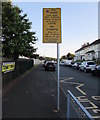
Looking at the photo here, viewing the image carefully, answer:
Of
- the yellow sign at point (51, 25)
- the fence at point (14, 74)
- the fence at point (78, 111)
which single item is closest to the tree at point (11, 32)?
the fence at point (14, 74)

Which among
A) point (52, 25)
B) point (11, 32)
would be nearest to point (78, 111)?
point (52, 25)

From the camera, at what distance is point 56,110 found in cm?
609

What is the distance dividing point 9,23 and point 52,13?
392 inches

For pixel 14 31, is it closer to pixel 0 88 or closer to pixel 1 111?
pixel 0 88

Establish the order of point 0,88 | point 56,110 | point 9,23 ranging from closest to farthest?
point 56,110 < point 0,88 < point 9,23

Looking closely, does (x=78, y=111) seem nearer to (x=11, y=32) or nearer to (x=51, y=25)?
(x=51, y=25)

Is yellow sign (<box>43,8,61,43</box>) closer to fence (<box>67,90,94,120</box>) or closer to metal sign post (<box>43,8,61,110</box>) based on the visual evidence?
metal sign post (<box>43,8,61,110</box>)

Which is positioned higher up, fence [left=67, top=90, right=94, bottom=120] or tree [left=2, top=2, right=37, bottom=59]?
tree [left=2, top=2, right=37, bottom=59]

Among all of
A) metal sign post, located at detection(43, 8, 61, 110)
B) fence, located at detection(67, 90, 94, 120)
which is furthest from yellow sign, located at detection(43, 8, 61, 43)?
fence, located at detection(67, 90, 94, 120)

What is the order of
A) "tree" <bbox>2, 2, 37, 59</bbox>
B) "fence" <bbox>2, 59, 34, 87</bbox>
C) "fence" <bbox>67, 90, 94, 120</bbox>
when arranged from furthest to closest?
"tree" <bbox>2, 2, 37, 59</bbox>
"fence" <bbox>2, 59, 34, 87</bbox>
"fence" <bbox>67, 90, 94, 120</bbox>

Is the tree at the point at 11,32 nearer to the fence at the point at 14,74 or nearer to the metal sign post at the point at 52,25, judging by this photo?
the fence at the point at 14,74

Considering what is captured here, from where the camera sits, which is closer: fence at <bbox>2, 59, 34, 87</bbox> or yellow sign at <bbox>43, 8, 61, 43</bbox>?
yellow sign at <bbox>43, 8, 61, 43</bbox>

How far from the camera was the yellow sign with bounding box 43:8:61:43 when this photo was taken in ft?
20.8

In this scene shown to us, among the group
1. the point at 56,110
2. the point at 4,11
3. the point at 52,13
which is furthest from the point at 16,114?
the point at 4,11
